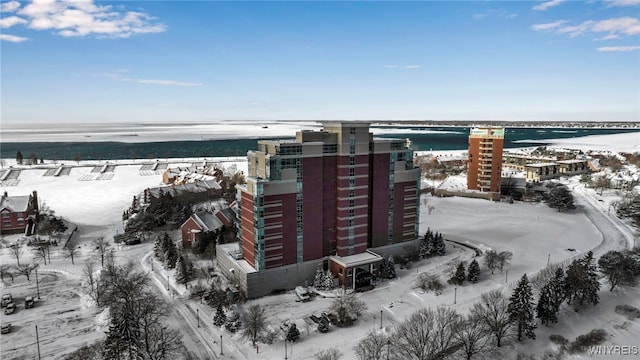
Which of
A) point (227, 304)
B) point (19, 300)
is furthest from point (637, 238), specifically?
point (19, 300)

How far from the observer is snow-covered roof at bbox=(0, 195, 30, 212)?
62.2m

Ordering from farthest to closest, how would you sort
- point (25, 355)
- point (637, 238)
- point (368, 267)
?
point (637, 238), point (368, 267), point (25, 355)

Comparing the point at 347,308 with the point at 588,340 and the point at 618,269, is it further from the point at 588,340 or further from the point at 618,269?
the point at 618,269

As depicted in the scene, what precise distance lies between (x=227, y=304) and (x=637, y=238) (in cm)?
6293

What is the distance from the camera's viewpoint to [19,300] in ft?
134

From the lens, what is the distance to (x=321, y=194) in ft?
147

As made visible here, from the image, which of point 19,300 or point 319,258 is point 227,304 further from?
point 19,300

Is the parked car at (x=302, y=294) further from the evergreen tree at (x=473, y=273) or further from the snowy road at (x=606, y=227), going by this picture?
the snowy road at (x=606, y=227)

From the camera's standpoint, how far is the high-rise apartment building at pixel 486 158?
88125 millimetres

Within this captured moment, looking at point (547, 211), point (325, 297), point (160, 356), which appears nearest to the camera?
point (160, 356)

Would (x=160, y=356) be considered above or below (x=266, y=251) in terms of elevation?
below

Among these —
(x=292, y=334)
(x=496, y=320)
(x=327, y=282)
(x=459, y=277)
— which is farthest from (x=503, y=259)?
(x=292, y=334)

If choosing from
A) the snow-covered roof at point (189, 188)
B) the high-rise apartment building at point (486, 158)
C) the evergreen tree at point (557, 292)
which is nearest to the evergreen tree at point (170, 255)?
the snow-covered roof at point (189, 188)

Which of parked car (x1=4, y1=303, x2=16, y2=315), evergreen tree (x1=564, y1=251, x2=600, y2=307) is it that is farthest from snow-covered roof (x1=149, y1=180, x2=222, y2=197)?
evergreen tree (x1=564, y1=251, x2=600, y2=307)
